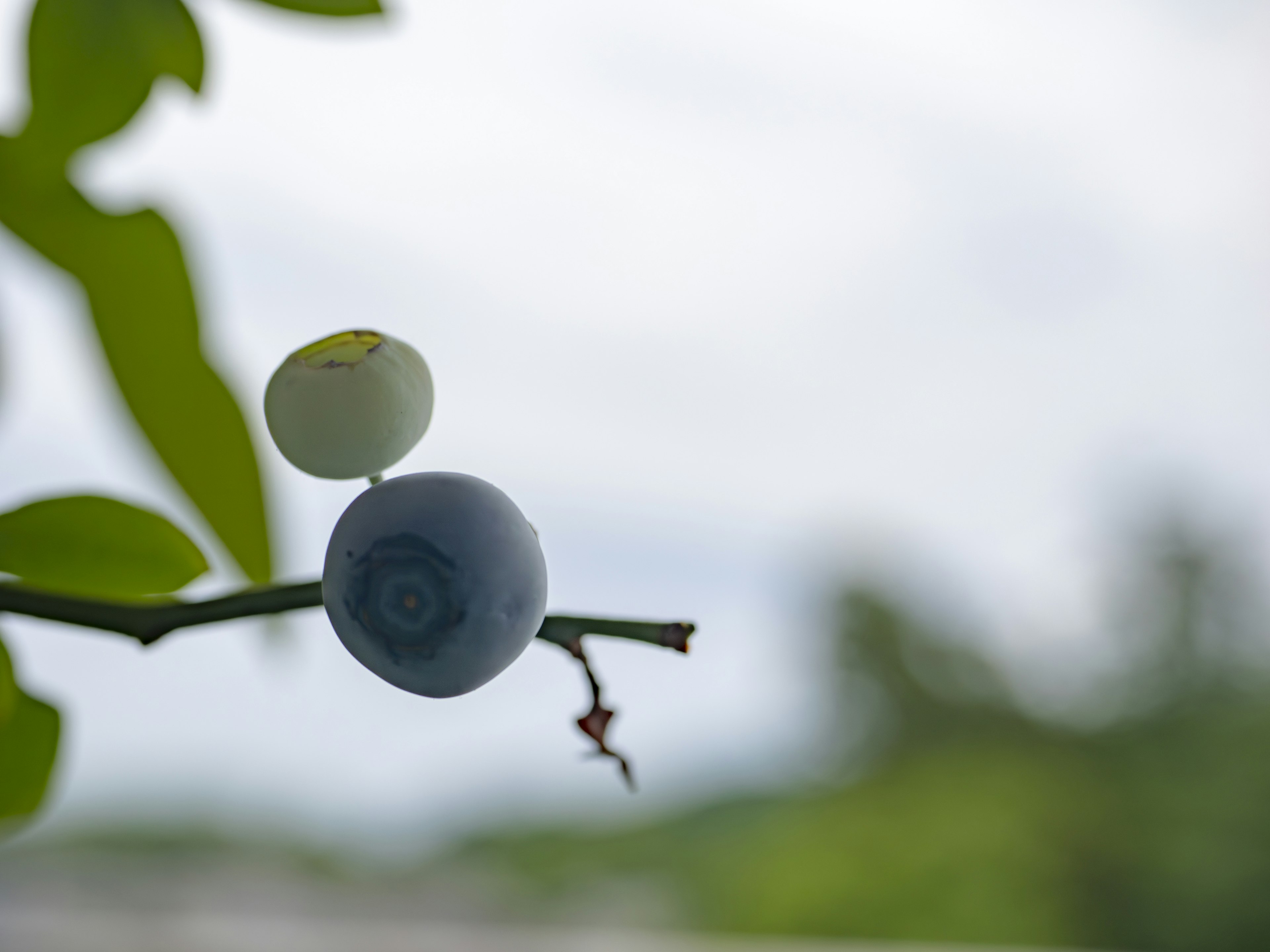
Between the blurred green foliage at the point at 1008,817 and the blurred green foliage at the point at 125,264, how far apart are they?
390cm

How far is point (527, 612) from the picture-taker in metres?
0.09

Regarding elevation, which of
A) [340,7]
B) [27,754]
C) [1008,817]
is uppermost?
[340,7]

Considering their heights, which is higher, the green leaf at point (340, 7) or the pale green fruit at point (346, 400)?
the green leaf at point (340, 7)

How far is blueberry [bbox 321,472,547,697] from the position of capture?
9 centimetres

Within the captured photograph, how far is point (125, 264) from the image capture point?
6.0 inches

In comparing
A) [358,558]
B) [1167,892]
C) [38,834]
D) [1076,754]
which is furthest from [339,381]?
[1076,754]

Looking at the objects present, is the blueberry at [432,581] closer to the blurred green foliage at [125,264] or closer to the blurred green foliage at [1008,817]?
the blurred green foliage at [125,264]

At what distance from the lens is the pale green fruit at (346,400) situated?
10cm

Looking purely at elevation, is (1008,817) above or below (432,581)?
below

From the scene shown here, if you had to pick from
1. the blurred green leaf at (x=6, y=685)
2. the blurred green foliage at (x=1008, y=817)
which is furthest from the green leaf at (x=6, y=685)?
the blurred green foliage at (x=1008, y=817)

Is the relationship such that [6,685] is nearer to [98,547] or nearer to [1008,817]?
[98,547]

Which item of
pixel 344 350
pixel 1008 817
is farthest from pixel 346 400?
pixel 1008 817

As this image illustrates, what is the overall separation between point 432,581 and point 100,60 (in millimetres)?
112

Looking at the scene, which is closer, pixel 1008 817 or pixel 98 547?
pixel 98 547
